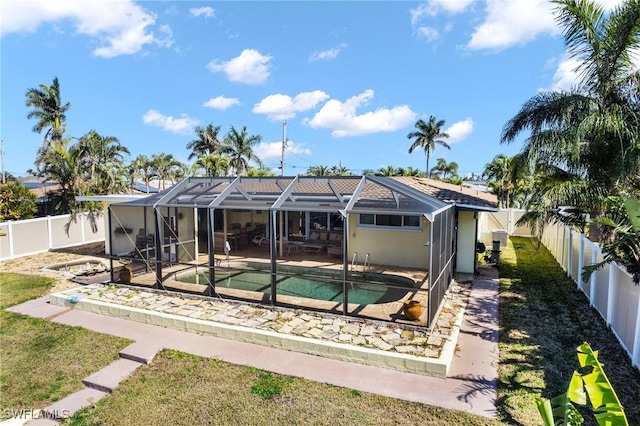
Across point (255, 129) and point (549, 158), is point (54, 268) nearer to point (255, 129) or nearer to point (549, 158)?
point (549, 158)

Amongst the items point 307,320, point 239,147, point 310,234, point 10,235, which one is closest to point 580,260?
point 307,320

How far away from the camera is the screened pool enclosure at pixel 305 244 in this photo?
341 inches

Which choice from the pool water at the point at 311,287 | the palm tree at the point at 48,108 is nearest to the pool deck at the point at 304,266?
the pool water at the point at 311,287

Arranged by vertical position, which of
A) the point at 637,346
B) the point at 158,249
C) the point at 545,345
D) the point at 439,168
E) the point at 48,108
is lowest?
the point at 545,345

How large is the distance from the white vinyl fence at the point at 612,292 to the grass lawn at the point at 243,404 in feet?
11.4

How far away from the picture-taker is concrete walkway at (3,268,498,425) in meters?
5.40

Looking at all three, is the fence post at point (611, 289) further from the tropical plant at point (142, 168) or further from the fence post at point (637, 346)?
the tropical plant at point (142, 168)

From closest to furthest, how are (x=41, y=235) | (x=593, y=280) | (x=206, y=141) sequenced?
(x=593, y=280) < (x=41, y=235) < (x=206, y=141)

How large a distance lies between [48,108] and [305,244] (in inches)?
1126

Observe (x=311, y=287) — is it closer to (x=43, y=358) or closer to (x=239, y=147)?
(x=43, y=358)

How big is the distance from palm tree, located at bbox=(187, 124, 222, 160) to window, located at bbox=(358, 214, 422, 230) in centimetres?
2881

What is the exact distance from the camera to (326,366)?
20.9 feet

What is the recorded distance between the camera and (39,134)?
30.1m

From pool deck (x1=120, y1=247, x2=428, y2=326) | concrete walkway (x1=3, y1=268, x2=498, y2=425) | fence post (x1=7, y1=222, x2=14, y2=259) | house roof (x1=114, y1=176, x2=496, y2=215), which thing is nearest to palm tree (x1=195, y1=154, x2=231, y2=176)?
pool deck (x1=120, y1=247, x2=428, y2=326)
